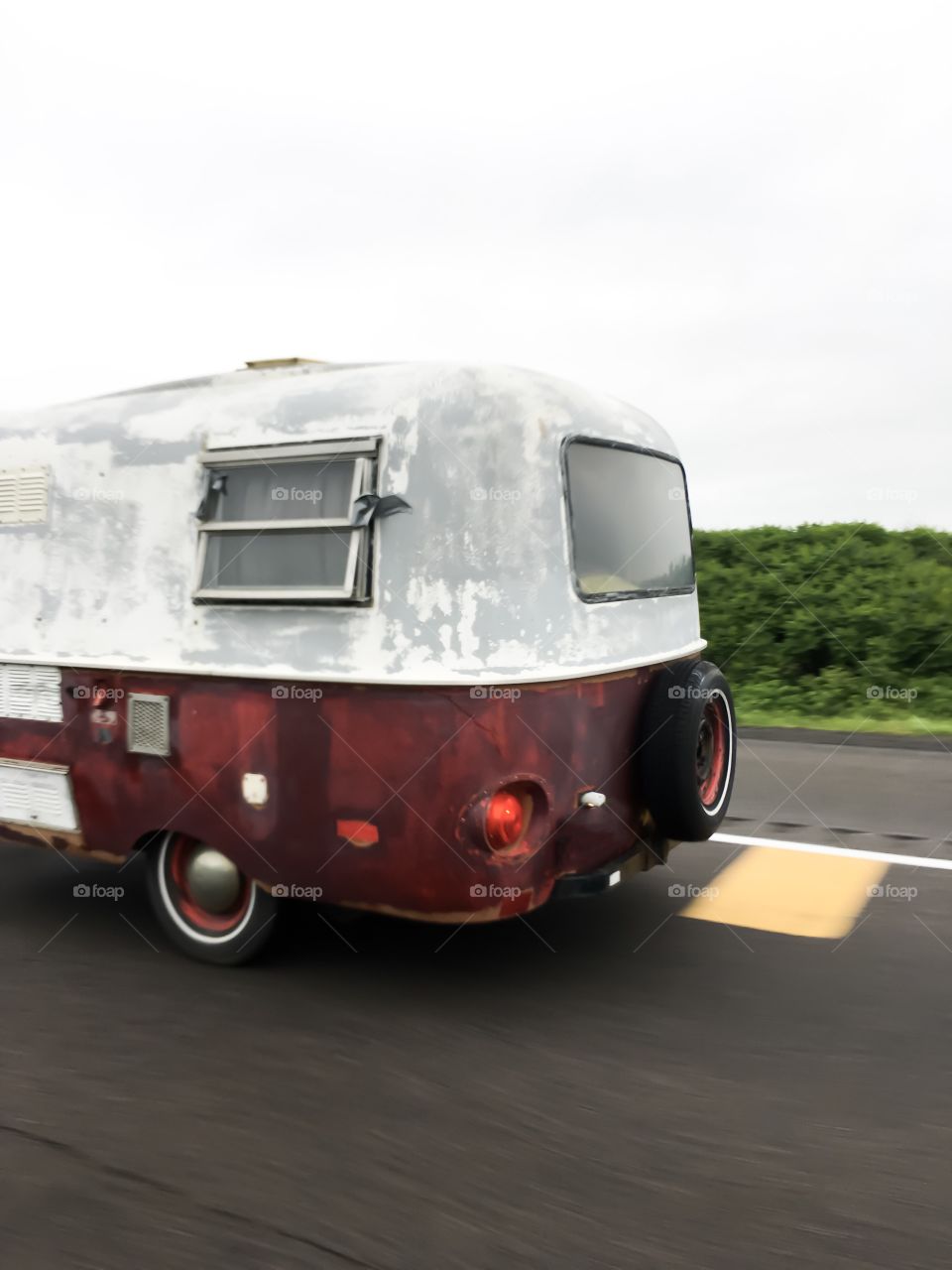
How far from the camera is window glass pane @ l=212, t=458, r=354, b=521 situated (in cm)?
→ 417

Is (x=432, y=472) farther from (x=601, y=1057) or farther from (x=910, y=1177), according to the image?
(x=910, y=1177)

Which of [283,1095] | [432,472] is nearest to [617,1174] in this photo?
[283,1095]

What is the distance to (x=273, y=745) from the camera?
13.9 ft

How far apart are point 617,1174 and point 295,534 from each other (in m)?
2.47

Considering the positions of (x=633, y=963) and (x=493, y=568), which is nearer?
(x=493, y=568)

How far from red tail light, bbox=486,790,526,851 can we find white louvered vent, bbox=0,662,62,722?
2089mm

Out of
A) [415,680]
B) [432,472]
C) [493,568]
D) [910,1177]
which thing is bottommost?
[910,1177]

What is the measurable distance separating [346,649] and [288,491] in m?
0.68

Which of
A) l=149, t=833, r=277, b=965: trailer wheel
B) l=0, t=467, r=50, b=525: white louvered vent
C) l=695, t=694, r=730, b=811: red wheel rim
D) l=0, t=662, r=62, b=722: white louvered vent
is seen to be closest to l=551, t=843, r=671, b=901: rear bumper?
l=695, t=694, r=730, b=811: red wheel rim

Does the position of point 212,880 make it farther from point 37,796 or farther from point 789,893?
point 789,893

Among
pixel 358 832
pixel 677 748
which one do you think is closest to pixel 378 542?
pixel 358 832

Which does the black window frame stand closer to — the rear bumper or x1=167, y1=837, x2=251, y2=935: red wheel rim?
the rear bumper

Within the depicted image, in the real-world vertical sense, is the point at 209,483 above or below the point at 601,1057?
above

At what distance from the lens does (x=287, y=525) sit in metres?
4.25
